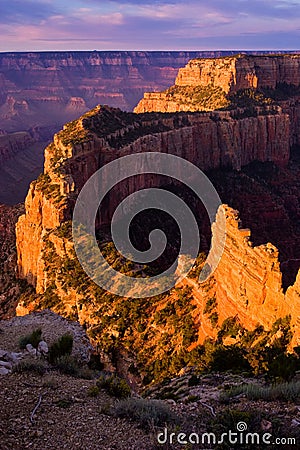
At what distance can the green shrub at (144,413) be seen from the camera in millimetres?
11156

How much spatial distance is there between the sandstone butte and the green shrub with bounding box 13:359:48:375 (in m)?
8.67

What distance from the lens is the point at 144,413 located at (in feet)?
37.0

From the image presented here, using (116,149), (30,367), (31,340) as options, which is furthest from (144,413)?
(116,149)

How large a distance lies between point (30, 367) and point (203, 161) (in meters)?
47.6

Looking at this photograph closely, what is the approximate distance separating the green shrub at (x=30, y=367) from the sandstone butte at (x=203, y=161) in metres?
8.67

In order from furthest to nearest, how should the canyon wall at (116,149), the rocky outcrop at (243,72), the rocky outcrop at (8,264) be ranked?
the rocky outcrop at (243,72) < the rocky outcrop at (8,264) < the canyon wall at (116,149)

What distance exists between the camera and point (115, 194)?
40719mm

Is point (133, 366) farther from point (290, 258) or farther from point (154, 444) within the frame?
point (290, 258)

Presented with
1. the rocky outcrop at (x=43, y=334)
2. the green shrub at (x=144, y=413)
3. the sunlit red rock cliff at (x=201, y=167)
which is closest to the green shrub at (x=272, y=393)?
the green shrub at (x=144, y=413)

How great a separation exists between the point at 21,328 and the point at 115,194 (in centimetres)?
2137

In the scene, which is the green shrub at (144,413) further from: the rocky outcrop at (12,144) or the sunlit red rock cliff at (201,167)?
the rocky outcrop at (12,144)

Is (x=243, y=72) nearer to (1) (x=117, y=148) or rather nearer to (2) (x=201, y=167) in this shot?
(2) (x=201, y=167)

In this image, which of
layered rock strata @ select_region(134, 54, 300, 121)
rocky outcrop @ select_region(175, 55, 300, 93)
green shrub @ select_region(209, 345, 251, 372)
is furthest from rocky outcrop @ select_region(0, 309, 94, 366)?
rocky outcrop @ select_region(175, 55, 300, 93)

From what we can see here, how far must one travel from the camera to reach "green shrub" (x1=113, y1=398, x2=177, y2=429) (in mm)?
11156
